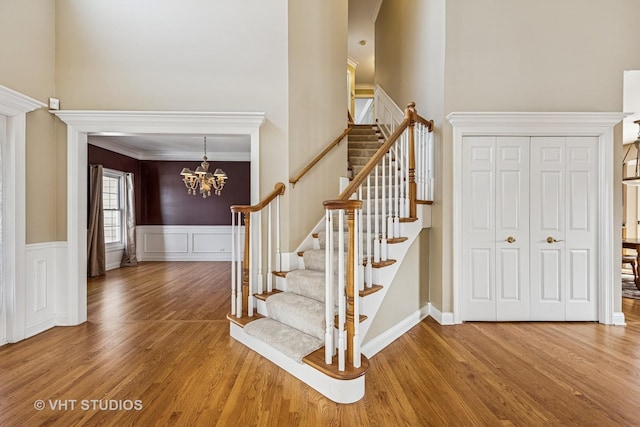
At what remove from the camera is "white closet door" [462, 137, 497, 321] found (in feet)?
11.1

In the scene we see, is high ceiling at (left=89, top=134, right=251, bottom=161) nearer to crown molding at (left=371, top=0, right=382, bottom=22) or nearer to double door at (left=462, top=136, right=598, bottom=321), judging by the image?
crown molding at (left=371, top=0, right=382, bottom=22)

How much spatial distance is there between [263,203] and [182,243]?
5.50 metres

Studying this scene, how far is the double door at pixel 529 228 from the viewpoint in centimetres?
338

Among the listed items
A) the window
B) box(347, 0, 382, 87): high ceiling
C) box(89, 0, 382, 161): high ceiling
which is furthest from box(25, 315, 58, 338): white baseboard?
box(347, 0, 382, 87): high ceiling

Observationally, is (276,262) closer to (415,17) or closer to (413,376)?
(413,376)

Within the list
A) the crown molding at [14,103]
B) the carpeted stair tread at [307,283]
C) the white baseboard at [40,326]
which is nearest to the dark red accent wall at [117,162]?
the crown molding at [14,103]

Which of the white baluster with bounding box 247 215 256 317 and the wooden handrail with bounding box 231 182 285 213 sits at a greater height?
the wooden handrail with bounding box 231 182 285 213

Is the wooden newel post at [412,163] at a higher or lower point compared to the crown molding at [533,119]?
lower

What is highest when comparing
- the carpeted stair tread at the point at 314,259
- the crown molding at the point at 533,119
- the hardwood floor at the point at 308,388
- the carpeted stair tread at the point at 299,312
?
the crown molding at the point at 533,119

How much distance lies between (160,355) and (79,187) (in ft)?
6.85

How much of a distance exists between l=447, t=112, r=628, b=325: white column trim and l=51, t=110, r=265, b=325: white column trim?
219cm

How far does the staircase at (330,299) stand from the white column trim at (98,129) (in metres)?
0.94

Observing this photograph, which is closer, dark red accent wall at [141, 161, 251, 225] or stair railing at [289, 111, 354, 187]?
stair railing at [289, 111, 354, 187]

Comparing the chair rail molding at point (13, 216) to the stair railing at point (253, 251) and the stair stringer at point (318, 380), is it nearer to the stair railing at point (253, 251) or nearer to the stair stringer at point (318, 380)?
the stair railing at point (253, 251)
